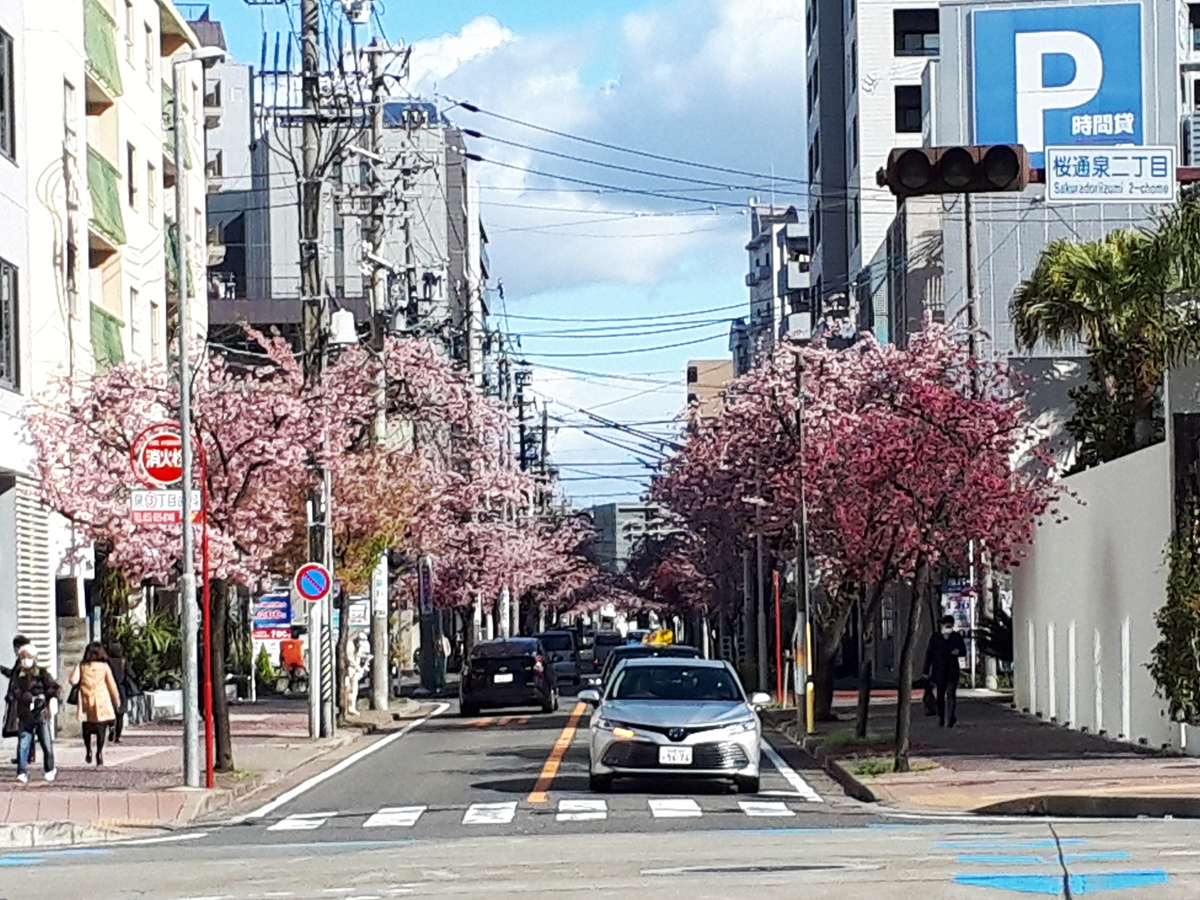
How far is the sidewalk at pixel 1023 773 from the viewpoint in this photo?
21.4 m

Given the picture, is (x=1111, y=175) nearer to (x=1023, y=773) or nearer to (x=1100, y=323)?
(x=1023, y=773)

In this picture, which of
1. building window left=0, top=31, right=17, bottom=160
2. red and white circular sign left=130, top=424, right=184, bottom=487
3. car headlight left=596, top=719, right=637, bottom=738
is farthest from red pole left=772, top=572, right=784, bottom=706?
car headlight left=596, top=719, right=637, bottom=738

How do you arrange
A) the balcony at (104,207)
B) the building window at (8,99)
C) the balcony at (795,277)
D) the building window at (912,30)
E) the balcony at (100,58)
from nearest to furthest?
1. the building window at (8,99)
2. the balcony at (104,207)
3. the balcony at (100,58)
4. the building window at (912,30)
5. the balcony at (795,277)

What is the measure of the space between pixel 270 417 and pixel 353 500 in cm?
1128

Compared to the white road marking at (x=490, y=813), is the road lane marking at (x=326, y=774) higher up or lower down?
lower down

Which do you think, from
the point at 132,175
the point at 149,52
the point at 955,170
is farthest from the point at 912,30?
the point at 955,170

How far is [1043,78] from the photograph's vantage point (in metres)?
36.4

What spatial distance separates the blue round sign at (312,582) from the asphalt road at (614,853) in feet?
34.0

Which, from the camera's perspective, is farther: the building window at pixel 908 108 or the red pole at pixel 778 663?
the building window at pixel 908 108

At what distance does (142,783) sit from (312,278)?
13.1 metres

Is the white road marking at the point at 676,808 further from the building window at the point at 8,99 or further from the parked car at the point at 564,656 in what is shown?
the parked car at the point at 564,656

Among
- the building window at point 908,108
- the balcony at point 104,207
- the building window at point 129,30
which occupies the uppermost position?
the building window at point 908,108

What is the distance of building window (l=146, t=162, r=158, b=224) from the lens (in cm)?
4922

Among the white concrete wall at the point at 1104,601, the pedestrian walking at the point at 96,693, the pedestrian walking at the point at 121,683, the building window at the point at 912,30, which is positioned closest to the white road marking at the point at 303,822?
the pedestrian walking at the point at 96,693
